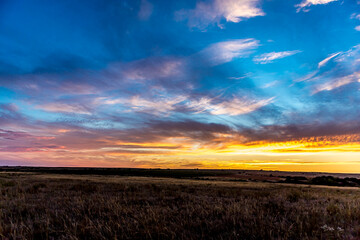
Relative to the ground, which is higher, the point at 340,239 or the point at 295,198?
the point at 340,239

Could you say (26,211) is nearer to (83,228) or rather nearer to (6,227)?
(6,227)

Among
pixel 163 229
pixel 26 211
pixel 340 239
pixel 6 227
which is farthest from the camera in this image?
pixel 26 211

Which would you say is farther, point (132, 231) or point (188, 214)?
point (188, 214)

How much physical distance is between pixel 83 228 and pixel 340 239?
5668 millimetres

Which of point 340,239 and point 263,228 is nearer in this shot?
point 340,239

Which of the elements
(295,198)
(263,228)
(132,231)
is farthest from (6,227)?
(295,198)

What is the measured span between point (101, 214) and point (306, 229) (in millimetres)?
5904

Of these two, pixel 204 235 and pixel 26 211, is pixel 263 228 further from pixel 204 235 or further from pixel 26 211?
pixel 26 211

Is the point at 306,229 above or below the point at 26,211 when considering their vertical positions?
above

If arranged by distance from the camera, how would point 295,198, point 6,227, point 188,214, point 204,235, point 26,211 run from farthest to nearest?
1. point 295,198
2. point 26,211
3. point 188,214
4. point 6,227
5. point 204,235

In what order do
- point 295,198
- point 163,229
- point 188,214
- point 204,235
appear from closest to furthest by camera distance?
point 204,235 → point 163,229 → point 188,214 → point 295,198

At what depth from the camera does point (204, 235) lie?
473cm

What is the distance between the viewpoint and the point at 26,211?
8.19 metres

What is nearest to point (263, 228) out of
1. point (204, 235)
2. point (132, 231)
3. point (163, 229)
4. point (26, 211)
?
point (204, 235)
